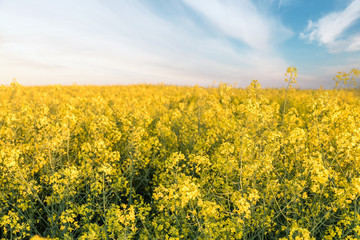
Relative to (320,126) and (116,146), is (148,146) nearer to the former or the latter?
(116,146)

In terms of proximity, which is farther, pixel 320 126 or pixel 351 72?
pixel 351 72

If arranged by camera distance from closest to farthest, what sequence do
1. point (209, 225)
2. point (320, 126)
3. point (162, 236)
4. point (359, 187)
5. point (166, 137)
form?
point (359, 187), point (209, 225), point (162, 236), point (320, 126), point (166, 137)

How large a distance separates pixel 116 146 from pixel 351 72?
24.1 ft

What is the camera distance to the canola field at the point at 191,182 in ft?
12.3

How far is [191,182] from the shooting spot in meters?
3.74

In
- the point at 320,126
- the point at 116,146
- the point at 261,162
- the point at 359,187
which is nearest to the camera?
the point at 359,187

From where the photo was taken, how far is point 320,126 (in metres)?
5.37

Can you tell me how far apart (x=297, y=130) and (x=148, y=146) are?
10.7 ft

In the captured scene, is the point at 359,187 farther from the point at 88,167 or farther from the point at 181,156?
the point at 88,167

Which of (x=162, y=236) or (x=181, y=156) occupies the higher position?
(x=181, y=156)

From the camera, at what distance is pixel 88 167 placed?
4.70 meters

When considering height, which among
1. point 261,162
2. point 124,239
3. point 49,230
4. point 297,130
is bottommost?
point 49,230

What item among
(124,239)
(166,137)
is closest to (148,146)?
(166,137)

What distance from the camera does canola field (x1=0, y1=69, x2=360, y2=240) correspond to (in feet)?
12.3
